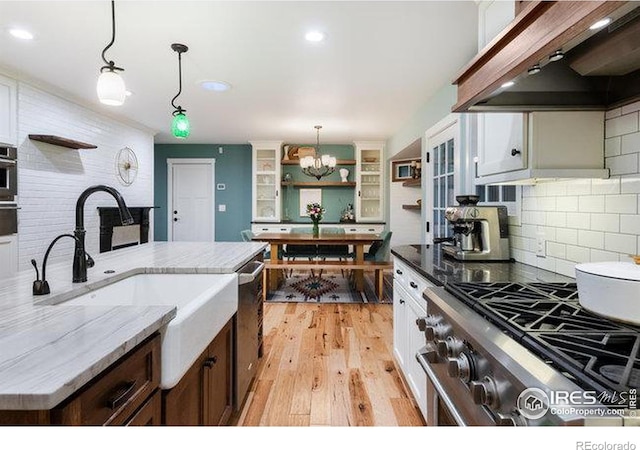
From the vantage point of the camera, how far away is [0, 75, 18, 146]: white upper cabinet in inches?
131

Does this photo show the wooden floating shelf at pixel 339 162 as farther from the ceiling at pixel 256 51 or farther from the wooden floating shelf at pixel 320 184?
the ceiling at pixel 256 51

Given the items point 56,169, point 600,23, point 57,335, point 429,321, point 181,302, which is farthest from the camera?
point 56,169

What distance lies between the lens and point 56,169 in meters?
4.05

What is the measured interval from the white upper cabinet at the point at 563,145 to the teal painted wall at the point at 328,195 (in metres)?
5.77

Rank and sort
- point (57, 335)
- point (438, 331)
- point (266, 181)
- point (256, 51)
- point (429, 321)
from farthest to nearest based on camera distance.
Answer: point (266, 181), point (256, 51), point (429, 321), point (438, 331), point (57, 335)

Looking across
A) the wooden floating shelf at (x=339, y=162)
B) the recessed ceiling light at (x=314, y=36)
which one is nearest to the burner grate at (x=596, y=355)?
the recessed ceiling light at (x=314, y=36)

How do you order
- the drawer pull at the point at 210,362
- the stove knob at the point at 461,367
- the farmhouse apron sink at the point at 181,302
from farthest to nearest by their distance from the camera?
the drawer pull at the point at 210,362 → the farmhouse apron sink at the point at 181,302 → the stove knob at the point at 461,367

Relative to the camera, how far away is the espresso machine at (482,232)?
201 cm

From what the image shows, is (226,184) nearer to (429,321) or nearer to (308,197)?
(308,197)

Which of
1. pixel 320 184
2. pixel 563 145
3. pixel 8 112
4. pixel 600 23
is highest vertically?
pixel 8 112

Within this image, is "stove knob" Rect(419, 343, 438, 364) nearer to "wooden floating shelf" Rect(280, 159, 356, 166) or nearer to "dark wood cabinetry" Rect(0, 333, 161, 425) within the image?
"dark wood cabinetry" Rect(0, 333, 161, 425)

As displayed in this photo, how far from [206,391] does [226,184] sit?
6.16 metres

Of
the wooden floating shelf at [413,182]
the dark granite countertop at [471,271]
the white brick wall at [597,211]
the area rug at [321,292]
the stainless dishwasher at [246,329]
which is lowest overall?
the area rug at [321,292]

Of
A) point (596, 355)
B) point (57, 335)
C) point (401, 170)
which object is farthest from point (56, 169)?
point (401, 170)
